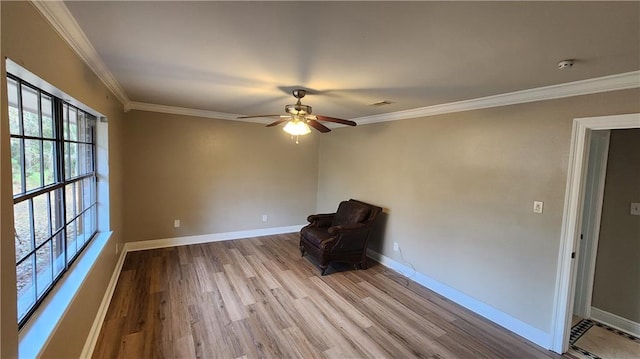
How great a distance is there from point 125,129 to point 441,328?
4844mm

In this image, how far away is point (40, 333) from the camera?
1.37 m

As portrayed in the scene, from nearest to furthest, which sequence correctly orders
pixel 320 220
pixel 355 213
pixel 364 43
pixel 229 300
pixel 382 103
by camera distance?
pixel 364 43 < pixel 229 300 < pixel 382 103 < pixel 355 213 < pixel 320 220

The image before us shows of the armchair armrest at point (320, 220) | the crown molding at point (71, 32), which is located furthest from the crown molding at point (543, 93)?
the crown molding at point (71, 32)

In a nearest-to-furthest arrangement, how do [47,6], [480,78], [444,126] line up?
[47,6], [480,78], [444,126]

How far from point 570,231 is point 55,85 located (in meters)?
3.85

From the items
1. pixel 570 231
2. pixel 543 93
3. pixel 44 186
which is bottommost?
pixel 570 231

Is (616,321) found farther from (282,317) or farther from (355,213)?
(282,317)

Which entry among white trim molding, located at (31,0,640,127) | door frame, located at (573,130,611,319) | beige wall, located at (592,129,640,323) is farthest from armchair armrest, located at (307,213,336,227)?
beige wall, located at (592,129,640,323)

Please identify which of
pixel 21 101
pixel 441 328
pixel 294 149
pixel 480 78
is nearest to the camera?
pixel 21 101

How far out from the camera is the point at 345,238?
3816 mm

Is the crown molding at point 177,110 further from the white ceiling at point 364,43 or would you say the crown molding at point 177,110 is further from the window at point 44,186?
the window at point 44,186

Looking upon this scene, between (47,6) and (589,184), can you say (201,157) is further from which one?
(589,184)

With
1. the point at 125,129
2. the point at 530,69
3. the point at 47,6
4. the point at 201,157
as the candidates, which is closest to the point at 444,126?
the point at 530,69

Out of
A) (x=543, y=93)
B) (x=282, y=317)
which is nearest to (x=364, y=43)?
(x=543, y=93)
